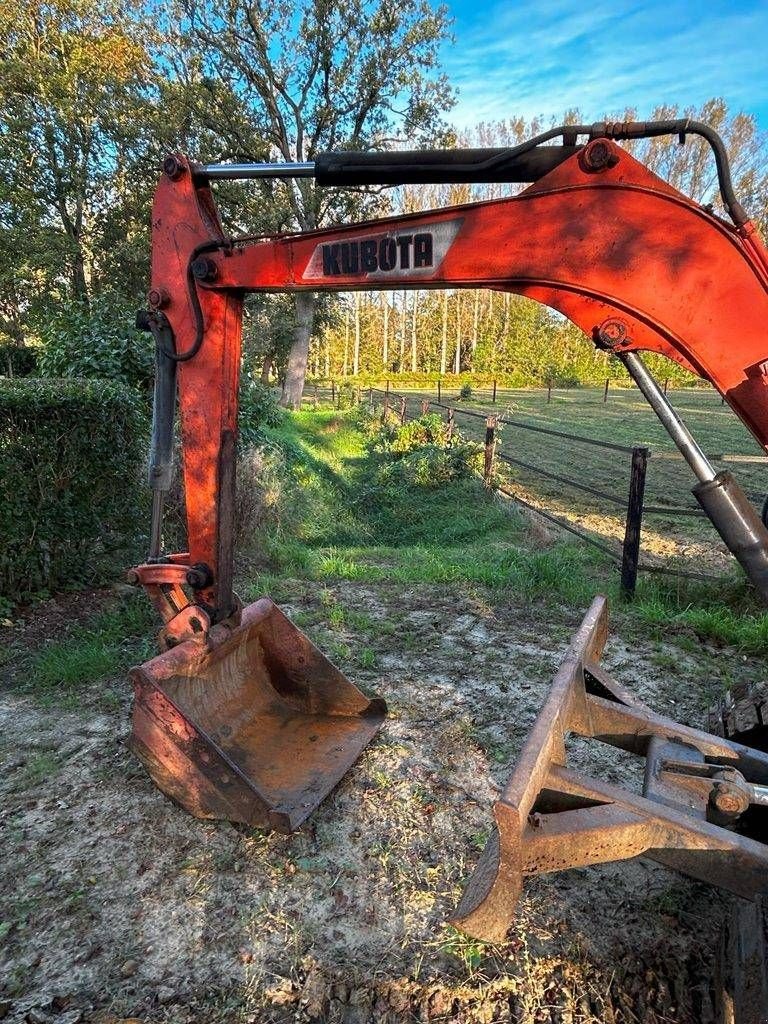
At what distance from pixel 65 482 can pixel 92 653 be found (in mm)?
1782

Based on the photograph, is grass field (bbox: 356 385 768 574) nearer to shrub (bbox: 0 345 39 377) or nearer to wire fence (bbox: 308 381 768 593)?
wire fence (bbox: 308 381 768 593)

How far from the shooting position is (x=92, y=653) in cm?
446

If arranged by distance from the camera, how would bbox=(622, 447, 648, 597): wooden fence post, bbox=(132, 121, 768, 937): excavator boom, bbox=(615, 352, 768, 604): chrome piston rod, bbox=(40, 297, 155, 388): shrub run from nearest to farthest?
1. bbox=(132, 121, 768, 937): excavator boom
2. bbox=(615, 352, 768, 604): chrome piston rod
3. bbox=(622, 447, 648, 597): wooden fence post
4. bbox=(40, 297, 155, 388): shrub

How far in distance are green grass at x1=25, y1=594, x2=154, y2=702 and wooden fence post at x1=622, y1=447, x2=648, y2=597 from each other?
4065 millimetres

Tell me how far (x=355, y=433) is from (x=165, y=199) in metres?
14.2

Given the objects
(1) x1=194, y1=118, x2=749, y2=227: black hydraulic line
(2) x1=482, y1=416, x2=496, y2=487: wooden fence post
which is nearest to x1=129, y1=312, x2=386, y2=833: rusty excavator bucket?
(1) x1=194, y1=118, x2=749, y2=227: black hydraulic line

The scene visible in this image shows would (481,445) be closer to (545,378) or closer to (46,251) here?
(46,251)

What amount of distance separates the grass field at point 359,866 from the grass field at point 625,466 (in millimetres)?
1813

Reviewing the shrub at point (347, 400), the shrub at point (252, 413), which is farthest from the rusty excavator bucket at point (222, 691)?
the shrub at point (347, 400)

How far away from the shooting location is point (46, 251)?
17719mm

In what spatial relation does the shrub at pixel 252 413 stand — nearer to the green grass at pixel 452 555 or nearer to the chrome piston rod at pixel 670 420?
the green grass at pixel 452 555

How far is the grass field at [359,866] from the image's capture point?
208 cm

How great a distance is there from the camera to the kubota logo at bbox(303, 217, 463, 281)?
7.63 ft

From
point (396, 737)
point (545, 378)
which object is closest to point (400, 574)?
point (396, 737)
